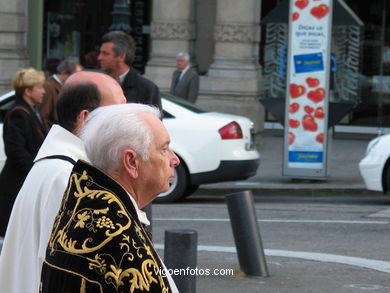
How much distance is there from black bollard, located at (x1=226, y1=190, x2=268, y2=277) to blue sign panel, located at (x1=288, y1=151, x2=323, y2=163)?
7.70 m

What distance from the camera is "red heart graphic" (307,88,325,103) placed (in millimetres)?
16297

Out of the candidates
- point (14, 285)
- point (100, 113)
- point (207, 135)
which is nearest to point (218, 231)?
point (207, 135)

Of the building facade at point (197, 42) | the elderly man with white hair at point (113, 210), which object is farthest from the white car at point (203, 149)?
the elderly man with white hair at point (113, 210)

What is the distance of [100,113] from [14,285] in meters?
1.16

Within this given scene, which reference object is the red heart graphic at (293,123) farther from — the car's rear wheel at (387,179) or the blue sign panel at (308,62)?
the car's rear wheel at (387,179)

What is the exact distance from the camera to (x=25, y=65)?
23.0 metres

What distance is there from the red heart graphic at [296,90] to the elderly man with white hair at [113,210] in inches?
520

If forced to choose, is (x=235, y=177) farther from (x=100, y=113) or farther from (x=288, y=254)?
(x=100, y=113)

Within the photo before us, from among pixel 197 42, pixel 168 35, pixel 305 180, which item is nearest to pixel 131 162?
pixel 305 180

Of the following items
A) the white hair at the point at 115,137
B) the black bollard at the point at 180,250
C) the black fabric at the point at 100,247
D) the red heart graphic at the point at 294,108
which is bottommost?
the red heart graphic at the point at 294,108

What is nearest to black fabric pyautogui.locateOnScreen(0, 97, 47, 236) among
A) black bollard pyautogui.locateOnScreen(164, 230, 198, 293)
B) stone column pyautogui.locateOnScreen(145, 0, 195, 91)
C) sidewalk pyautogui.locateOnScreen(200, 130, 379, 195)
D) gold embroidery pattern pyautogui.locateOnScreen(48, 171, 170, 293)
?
black bollard pyautogui.locateOnScreen(164, 230, 198, 293)

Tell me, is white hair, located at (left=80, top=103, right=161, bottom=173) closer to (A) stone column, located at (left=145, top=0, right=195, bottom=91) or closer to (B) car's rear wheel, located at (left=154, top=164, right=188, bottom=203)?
(B) car's rear wheel, located at (left=154, top=164, right=188, bottom=203)

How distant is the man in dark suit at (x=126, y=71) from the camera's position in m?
7.68

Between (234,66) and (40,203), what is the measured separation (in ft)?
57.6
